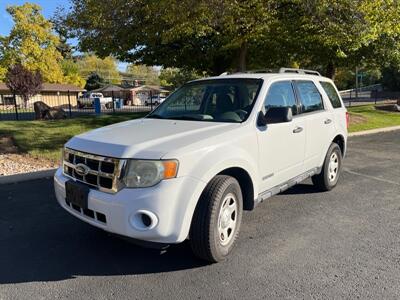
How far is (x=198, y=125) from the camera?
4117 mm

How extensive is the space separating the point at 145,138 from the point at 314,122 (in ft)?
8.63

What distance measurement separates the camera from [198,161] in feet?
11.2

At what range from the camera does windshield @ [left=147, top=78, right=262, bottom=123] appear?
4.39 m

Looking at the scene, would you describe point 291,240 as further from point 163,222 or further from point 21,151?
point 21,151

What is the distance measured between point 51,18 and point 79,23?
2511 mm

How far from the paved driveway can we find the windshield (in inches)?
54.2

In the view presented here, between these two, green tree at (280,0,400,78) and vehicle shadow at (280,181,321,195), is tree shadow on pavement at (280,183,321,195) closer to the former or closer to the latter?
vehicle shadow at (280,181,321,195)

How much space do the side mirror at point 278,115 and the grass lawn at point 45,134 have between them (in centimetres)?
563

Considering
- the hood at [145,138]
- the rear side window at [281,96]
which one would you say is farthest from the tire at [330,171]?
the hood at [145,138]

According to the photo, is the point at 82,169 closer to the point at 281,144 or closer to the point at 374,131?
the point at 281,144

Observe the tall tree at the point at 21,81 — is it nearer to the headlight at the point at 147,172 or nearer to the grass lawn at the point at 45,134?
the grass lawn at the point at 45,134

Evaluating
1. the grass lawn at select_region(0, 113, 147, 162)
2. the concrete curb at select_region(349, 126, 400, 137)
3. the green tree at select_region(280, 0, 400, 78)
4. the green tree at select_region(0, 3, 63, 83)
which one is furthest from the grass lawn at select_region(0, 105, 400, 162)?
the green tree at select_region(0, 3, 63, 83)

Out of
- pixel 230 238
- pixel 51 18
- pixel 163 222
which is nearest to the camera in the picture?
pixel 163 222

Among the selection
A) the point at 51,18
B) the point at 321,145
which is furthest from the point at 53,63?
the point at 321,145
